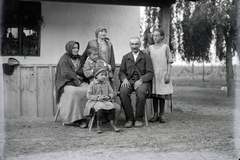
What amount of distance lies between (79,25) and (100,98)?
4245mm

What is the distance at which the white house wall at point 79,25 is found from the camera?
9602 mm

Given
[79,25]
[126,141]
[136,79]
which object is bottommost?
[126,141]

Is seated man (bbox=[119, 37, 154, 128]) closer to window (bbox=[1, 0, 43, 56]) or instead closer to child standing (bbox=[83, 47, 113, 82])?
child standing (bbox=[83, 47, 113, 82])

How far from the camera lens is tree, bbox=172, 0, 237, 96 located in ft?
35.9

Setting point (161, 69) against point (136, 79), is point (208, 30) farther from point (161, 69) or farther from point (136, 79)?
point (136, 79)

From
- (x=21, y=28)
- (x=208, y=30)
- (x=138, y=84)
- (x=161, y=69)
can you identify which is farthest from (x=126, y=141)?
(x=208, y=30)

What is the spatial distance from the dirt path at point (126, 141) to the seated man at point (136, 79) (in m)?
0.32

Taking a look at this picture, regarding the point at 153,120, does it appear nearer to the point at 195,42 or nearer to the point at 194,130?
the point at 194,130

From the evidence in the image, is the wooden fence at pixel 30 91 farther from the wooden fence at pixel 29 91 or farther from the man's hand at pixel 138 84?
the man's hand at pixel 138 84

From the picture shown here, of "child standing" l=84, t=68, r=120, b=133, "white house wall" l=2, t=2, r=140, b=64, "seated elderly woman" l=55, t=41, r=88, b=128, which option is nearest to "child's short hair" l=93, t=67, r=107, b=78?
"child standing" l=84, t=68, r=120, b=133

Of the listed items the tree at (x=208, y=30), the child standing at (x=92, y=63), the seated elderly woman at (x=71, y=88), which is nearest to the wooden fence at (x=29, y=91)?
the seated elderly woman at (x=71, y=88)

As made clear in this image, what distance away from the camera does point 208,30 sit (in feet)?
40.2

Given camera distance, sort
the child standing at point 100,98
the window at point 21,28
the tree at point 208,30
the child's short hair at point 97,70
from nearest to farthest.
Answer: the child standing at point 100,98, the child's short hair at point 97,70, the window at point 21,28, the tree at point 208,30

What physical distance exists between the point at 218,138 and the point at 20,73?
4.45m
